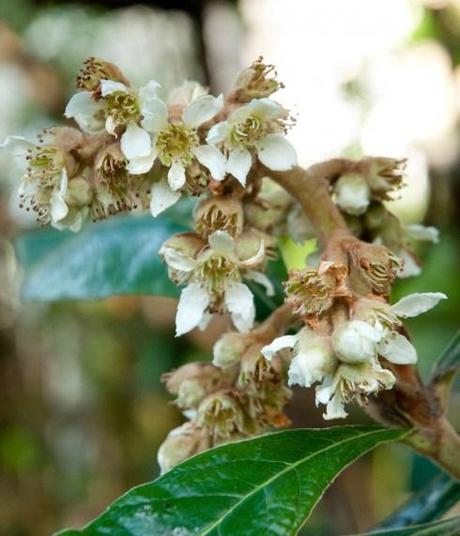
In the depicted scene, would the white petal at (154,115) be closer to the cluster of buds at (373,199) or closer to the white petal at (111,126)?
the white petal at (111,126)

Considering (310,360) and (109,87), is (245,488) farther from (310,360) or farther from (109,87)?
(109,87)

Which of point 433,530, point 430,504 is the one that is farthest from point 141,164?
point 430,504

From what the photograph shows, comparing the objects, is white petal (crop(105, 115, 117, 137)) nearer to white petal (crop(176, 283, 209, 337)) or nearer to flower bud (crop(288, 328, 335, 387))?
white petal (crop(176, 283, 209, 337))

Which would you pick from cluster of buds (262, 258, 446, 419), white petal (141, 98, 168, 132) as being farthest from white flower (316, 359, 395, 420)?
white petal (141, 98, 168, 132)

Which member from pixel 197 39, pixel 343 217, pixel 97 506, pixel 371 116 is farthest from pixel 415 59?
pixel 343 217

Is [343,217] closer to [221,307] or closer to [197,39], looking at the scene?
[221,307]
